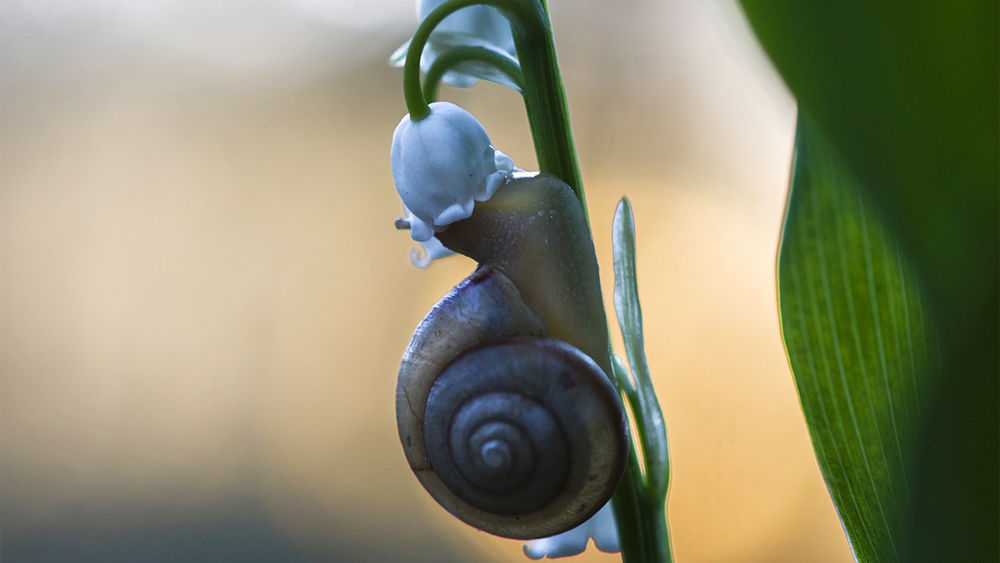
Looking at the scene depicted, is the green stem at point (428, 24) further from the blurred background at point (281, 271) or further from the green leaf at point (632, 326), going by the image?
the blurred background at point (281, 271)

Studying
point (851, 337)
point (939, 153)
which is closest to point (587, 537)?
point (851, 337)

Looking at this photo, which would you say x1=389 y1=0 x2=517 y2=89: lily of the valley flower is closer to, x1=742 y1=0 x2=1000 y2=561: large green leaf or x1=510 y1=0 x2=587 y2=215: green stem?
x1=510 y1=0 x2=587 y2=215: green stem

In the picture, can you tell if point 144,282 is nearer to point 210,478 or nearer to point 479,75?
point 210,478

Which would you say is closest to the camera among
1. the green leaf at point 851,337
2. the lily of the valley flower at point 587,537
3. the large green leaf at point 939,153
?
the large green leaf at point 939,153

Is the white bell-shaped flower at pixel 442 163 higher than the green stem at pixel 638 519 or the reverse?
higher

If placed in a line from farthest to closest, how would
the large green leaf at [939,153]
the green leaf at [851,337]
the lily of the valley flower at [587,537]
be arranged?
the lily of the valley flower at [587,537]
the green leaf at [851,337]
the large green leaf at [939,153]

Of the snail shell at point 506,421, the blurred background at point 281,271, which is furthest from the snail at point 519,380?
the blurred background at point 281,271

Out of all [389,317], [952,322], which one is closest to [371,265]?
[389,317]
